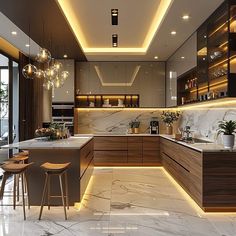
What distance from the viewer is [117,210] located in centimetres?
377

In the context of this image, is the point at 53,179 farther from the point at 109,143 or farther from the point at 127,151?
the point at 127,151

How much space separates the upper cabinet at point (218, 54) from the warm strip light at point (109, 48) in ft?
2.30

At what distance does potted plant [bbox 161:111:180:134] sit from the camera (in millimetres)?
6934

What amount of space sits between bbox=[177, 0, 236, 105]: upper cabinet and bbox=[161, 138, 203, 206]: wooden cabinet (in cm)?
90

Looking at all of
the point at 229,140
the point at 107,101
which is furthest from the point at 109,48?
the point at 229,140

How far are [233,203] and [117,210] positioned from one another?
1.54 m

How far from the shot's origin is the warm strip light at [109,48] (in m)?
4.24

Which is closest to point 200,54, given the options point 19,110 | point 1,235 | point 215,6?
point 215,6

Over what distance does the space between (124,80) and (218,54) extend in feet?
12.0

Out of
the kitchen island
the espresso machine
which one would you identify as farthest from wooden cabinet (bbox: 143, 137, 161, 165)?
the kitchen island

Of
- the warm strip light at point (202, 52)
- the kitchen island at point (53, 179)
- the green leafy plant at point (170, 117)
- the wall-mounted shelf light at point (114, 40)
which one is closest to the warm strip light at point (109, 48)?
the wall-mounted shelf light at point (114, 40)

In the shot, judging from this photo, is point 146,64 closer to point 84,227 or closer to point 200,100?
point 200,100

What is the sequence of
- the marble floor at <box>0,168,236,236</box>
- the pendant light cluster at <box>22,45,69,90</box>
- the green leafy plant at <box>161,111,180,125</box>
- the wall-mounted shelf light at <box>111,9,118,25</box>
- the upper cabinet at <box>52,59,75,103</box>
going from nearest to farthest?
the marble floor at <box>0,168,236,236</box>, the pendant light cluster at <box>22,45,69,90</box>, the wall-mounted shelf light at <box>111,9,118,25</box>, the green leafy plant at <box>161,111,180,125</box>, the upper cabinet at <box>52,59,75,103</box>

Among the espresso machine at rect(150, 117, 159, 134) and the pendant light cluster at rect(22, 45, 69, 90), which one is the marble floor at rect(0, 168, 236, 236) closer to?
the pendant light cluster at rect(22, 45, 69, 90)
